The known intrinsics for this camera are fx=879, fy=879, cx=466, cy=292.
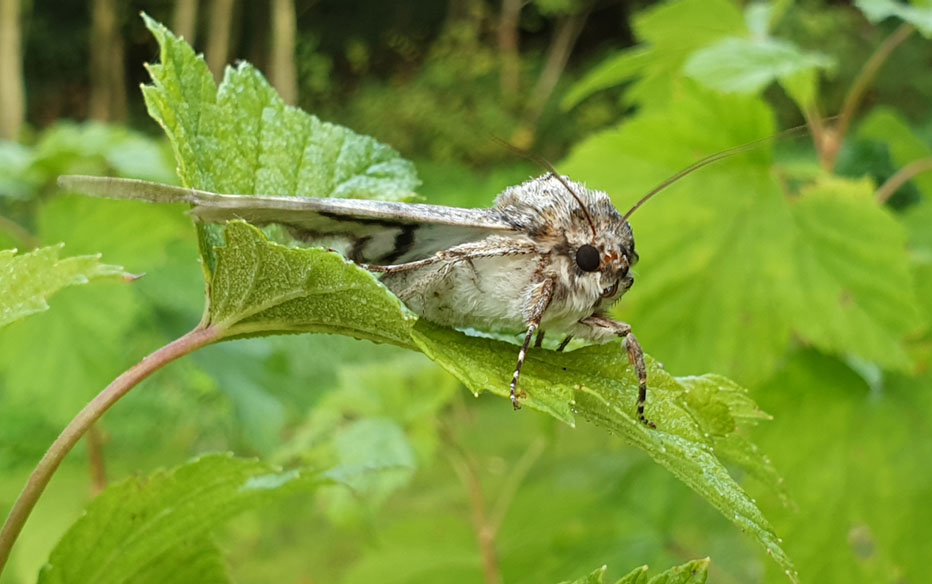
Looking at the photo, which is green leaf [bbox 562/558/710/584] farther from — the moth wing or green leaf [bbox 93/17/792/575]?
the moth wing

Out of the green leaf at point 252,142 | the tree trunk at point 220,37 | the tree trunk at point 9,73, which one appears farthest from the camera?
the tree trunk at point 220,37

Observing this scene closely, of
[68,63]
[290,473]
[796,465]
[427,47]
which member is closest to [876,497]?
[796,465]

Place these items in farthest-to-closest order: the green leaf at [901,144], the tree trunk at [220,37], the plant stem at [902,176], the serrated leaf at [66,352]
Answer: the tree trunk at [220,37] < the serrated leaf at [66,352] < the green leaf at [901,144] < the plant stem at [902,176]

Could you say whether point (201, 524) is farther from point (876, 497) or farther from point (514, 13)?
point (514, 13)

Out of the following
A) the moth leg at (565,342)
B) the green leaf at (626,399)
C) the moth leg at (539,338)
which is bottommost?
the moth leg at (565,342)

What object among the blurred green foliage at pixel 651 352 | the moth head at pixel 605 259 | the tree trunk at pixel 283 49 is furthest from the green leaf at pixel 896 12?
the tree trunk at pixel 283 49

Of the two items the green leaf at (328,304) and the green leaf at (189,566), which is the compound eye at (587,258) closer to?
the green leaf at (328,304)

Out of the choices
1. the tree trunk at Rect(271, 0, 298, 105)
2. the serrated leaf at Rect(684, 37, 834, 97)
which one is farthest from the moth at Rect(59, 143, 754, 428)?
the tree trunk at Rect(271, 0, 298, 105)
